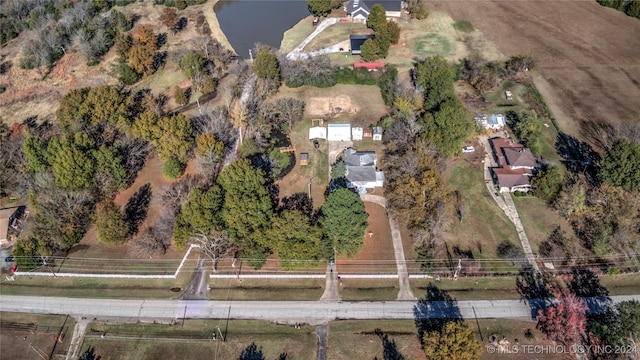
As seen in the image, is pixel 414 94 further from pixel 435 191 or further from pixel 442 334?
pixel 442 334

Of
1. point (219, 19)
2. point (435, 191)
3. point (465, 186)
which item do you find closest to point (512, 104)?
point (465, 186)

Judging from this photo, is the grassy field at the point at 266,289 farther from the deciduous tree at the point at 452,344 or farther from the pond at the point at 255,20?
the pond at the point at 255,20

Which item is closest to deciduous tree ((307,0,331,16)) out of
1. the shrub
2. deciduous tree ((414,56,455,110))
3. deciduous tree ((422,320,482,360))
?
deciduous tree ((414,56,455,110))

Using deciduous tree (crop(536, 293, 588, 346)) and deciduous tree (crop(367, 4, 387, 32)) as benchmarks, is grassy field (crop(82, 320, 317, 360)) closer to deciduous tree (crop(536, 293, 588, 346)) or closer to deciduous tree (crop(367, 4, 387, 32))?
deciduous tree (crop(536, 293, 588, 346))

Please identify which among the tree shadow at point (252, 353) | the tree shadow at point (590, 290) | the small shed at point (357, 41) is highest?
the small shed at point (357, 41)

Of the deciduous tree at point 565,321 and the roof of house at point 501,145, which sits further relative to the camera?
the roof of house at point 501,145

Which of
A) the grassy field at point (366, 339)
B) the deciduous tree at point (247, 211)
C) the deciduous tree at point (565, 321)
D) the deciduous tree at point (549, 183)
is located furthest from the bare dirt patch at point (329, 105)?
the deciduous tree at point (565, 321)
